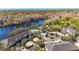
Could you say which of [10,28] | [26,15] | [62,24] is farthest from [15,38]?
[62,24]

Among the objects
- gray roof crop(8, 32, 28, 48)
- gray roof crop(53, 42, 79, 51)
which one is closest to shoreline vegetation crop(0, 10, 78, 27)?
gray roof crop(8, 32, 28, 48)

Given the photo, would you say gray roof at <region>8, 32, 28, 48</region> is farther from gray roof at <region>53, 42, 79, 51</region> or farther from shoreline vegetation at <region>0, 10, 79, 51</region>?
gray roof at <region>53, 42, 79, 51</region>

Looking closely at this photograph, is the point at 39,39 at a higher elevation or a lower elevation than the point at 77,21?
lower

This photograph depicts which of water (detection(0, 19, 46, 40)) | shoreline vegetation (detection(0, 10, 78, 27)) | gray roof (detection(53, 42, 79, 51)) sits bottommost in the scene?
gray roof (detection(53, 42, 79, 51))

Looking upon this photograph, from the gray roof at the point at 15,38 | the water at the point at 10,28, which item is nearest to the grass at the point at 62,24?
the water at the point at 10,28

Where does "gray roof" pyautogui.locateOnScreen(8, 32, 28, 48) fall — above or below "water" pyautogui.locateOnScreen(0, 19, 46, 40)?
below

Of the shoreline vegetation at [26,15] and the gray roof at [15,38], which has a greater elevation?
the shoreline vegetation at [26,15]

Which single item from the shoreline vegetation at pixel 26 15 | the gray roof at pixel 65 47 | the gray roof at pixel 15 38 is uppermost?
the shoreline vegetation at pixel 26 15

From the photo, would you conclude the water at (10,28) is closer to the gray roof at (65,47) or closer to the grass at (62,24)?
the grass at (62,24)

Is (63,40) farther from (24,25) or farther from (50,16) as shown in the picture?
(24,25)
